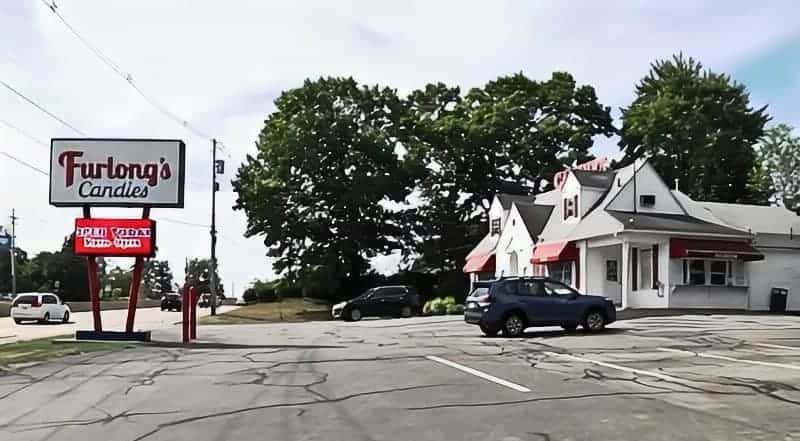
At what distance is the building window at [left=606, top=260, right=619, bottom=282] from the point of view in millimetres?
38406

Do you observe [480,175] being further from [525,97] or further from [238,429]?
[238,429]

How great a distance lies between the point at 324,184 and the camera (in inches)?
2340

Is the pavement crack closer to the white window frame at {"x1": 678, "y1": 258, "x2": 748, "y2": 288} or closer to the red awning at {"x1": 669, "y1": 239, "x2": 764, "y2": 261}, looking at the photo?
the red awning at {"x1": 669, "y1": 239, "x2": 764, "y2": 261}

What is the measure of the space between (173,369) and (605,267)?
25751 mm

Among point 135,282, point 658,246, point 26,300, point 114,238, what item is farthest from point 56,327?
point 658,246

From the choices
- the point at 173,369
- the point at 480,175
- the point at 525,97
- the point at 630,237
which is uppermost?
the point at 525,97

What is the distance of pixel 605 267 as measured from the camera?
38.4 m

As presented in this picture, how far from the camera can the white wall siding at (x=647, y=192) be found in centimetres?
3772

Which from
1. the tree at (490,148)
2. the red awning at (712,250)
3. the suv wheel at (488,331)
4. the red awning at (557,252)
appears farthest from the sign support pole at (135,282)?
the tree at (490,148)

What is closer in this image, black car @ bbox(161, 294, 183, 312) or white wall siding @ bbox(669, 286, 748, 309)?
white wall siding @ bbox(669, 286, 748, 309)

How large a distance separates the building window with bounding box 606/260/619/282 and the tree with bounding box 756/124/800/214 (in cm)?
3575

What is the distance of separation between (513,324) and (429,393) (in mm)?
12340

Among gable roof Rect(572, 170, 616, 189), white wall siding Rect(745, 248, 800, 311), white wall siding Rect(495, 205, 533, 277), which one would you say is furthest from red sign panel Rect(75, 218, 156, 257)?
white wall siding Rect(745, 248, 800, 311)

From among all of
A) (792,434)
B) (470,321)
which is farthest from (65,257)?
(792,434)
